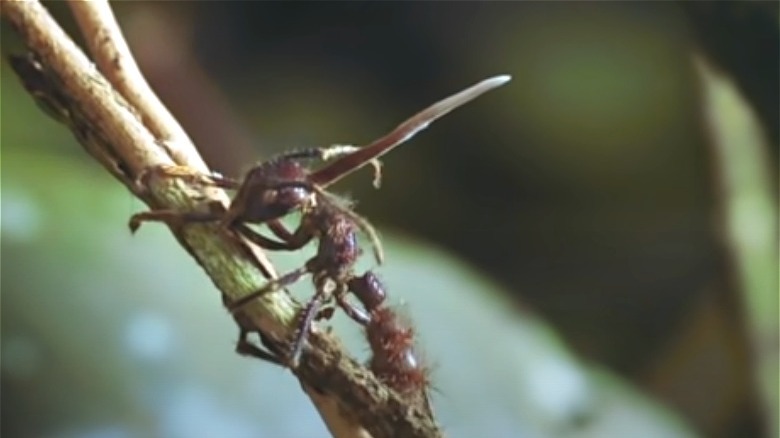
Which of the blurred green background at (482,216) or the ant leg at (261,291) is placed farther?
the blurred green background at (482,216)

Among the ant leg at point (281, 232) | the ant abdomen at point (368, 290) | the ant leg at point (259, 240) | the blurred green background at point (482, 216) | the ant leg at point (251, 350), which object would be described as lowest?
the ant leg at point (251, 350)

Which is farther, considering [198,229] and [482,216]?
[482,216]

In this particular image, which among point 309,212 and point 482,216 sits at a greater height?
point 482,216

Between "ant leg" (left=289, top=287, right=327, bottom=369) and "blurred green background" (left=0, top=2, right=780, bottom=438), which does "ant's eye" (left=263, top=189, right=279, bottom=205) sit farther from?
"blurred green background" (left=0, top=2, right=780, bottom=438)

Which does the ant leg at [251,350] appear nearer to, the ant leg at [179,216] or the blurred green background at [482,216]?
the ant leg at [179,216]

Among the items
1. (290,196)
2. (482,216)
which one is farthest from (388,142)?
(482,216)

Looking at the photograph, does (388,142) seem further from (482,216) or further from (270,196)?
(482,216)

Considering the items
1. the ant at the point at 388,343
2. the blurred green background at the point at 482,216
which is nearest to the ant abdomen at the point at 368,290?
the ant at the point at 388,343

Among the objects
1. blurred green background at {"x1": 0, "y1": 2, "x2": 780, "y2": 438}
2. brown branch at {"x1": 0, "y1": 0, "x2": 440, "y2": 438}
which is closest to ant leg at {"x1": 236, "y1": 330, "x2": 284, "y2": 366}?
brown branch at {"x1": 0, "y1": 0, "x2": 440, "y2": 438}
